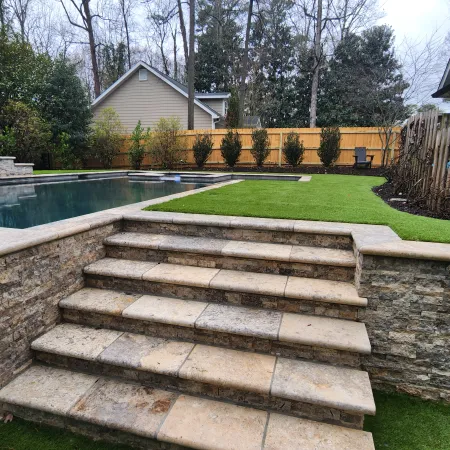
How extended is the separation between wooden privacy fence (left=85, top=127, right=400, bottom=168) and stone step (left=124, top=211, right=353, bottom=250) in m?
10.4

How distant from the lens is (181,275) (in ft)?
8.82

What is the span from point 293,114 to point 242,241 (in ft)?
70.7

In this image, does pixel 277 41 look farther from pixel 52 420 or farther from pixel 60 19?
pixel 52 420

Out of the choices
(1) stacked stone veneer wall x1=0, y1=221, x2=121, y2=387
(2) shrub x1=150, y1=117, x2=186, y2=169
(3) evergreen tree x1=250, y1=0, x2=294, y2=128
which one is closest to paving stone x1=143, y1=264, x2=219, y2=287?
(1) stacked stone veneer wall x1=0, y1=221, x2=121, y2=387

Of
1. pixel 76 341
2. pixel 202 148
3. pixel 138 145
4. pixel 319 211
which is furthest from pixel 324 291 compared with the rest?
pixel 138 145

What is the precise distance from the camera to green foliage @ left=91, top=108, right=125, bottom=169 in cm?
1398

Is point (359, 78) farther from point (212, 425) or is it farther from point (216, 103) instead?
point (212, 425)

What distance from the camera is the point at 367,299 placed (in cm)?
229

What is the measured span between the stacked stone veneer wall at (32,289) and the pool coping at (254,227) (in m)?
0.07

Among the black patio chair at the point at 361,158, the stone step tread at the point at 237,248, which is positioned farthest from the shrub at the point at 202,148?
the stone step tread at the point at 237,248

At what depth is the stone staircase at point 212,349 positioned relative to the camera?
1.79m

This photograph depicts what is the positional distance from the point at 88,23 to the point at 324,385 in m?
21.8

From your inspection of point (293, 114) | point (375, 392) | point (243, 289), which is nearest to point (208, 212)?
point (243, 289)

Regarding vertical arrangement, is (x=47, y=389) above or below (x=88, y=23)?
below
